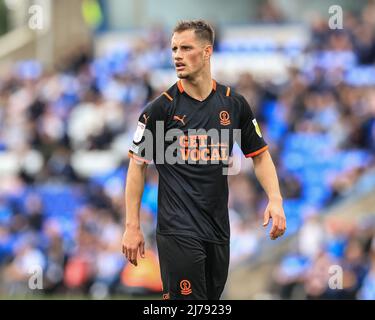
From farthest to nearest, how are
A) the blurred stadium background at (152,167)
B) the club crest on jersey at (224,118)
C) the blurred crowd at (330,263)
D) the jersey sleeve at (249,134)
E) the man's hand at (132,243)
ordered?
the blurred stadium background at (152,167) → the blurred crowd at (330,263) → the jersey sleeve at (249,134) → the club crest on jersey at (224,118) → the man's hand at (132,243)

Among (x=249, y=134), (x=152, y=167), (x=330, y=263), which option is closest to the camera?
(x=249, y=134)

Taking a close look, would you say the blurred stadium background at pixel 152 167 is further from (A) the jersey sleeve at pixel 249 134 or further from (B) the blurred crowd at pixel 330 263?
(A) the jersey sleeve at pixel 249 134

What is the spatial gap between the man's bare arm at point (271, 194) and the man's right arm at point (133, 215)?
842 millimetres

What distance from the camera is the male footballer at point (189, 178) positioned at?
6551mm

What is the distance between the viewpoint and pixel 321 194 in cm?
1591

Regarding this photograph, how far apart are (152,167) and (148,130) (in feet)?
33.2

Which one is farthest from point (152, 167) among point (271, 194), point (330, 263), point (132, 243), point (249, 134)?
point (132, 243)

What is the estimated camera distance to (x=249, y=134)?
Answer: 6895mm

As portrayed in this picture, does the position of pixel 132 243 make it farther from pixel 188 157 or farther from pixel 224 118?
pixel 224 118

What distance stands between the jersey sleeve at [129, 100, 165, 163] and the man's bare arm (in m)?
0.81

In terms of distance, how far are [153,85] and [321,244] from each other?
23.8ft

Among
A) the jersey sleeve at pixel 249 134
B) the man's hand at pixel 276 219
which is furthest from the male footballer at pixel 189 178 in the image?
the jersey sleeve at pixel 249 134

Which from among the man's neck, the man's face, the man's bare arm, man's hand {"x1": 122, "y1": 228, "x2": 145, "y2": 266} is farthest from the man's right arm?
the man's bare arm
